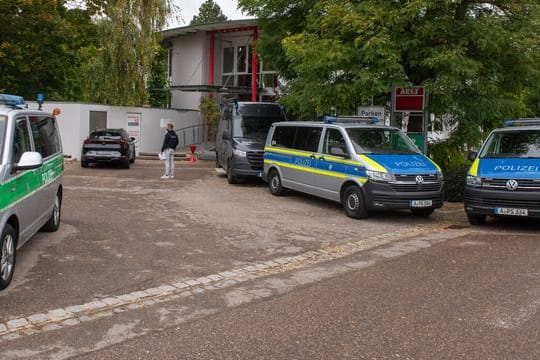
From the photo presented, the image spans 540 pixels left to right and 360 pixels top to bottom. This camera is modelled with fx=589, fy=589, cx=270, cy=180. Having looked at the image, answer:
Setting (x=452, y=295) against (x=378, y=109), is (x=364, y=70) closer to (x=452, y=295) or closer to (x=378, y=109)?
(x=378, y=109)

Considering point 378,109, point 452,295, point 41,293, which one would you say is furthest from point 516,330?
point 378,109

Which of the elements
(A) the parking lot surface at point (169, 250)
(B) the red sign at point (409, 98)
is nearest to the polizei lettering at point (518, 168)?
(A) the parking lot surface at point (169, 250)

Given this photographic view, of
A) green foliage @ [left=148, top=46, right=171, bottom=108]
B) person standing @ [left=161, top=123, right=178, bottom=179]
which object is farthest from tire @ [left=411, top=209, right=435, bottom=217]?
green foliage @ [left=148, top=46, right=171, bottom=108]

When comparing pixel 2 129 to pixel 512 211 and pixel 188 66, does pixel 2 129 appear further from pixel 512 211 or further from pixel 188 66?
pixel 188 66

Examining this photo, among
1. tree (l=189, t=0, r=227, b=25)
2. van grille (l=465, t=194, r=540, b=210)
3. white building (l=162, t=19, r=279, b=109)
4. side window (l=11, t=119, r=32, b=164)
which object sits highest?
tree (l=189, t=0, r=227, b=25)

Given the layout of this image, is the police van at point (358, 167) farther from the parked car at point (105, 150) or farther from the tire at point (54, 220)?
the parked car at point (105, 150)

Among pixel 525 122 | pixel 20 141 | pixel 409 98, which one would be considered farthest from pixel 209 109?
pixel 20 141

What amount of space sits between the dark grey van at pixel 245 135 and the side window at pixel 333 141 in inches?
162

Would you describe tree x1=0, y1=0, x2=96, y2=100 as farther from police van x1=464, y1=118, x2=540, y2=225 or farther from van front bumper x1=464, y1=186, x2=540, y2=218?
van front bumper x1=464, y1=186, x2=540, y2=218

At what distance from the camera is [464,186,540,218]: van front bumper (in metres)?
9.95

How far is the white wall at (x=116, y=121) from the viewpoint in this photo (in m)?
26.2

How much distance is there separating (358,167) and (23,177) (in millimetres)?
6432

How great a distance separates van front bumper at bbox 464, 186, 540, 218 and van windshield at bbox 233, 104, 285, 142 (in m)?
7.68

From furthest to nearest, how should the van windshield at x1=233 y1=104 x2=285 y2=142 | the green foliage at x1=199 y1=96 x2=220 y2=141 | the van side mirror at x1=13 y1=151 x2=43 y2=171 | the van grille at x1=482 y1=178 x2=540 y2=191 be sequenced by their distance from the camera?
the green foliage at x1=199 y1=96 x2=220 y2=141, the van windshield at x1=233 y1=104 x2=285 y2=142, the van grille at x1=482 y1=178 x2=540 y2=191, the van side mirror at x1=13 y1=151 x2=43 y2=171
